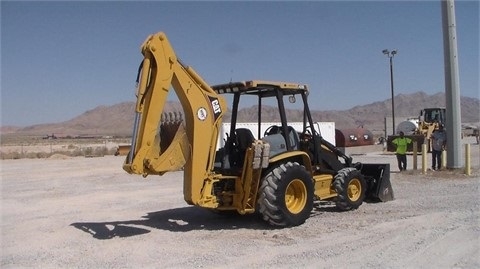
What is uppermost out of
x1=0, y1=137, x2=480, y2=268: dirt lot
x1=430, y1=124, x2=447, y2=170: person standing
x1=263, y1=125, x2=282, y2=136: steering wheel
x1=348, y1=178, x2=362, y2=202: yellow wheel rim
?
x1=263, y1=125, x2=282, y2=136: steering wheel

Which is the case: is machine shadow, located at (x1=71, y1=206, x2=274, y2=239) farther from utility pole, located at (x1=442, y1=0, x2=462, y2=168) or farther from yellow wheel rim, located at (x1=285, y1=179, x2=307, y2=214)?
utility pole, located at (x1=442, y1=0, x2=462, y2=168)

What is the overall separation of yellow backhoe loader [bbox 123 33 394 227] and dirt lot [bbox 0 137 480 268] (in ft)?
1.76

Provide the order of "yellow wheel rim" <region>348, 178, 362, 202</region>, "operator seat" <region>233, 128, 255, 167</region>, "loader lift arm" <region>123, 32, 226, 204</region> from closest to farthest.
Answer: "loader lift arm" <region>123, 32, 226, 204</region> < "operator seat" <region>233, 128, 255, 167</region> < "yellow wheel rim" <region>348, 178, 362, 202</region>

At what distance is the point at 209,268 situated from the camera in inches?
259

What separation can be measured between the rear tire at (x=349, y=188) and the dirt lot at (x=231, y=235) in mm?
187

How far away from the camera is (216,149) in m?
8.93

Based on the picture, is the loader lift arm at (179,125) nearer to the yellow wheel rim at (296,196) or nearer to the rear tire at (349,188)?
the yellow wheel rim at (296,196)

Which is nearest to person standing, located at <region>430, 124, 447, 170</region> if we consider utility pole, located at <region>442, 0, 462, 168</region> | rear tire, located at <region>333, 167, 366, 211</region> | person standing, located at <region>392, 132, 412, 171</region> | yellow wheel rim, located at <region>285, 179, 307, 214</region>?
utility pole, located at <region>442, 0, 462, 168</region>

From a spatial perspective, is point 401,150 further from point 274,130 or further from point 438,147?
point 274,130

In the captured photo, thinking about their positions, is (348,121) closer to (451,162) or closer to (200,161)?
(451,162)

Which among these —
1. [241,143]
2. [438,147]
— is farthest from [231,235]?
[438,147]

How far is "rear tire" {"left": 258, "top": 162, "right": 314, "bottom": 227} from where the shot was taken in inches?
337

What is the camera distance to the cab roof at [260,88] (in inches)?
355

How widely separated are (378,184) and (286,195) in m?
3.33
